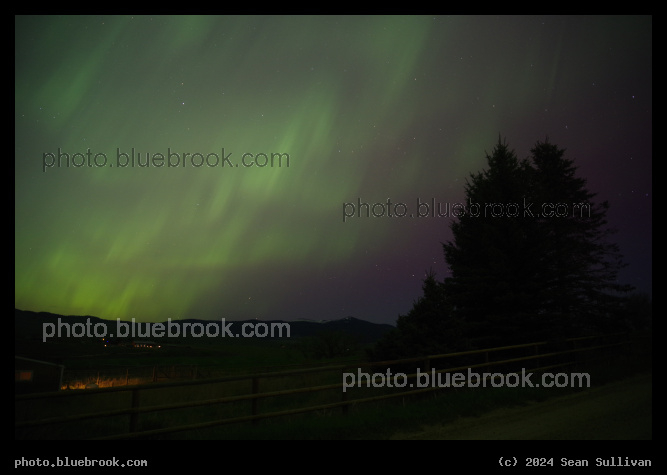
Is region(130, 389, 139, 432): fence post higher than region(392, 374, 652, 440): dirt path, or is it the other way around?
region(130, 389, 139, 432): fence post

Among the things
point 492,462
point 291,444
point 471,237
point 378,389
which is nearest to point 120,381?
point 378,389

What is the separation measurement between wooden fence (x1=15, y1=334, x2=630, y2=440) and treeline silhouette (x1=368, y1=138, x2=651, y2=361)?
719 mm

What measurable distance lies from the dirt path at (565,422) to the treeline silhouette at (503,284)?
4.37 meters

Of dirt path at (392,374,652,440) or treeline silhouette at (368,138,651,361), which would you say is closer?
dirt path at (392,374,652,440)

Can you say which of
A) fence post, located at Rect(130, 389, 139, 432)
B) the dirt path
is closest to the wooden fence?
fence post, located at Rect(130, 389, 139, 432)

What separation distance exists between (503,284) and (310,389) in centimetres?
1221

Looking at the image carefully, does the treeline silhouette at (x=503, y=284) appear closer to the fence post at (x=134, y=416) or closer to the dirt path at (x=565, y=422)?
the dirt path at (x=565, y=422)

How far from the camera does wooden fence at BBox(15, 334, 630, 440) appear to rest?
6578mm

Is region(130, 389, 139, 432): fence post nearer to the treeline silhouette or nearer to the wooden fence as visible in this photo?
the wooden fence

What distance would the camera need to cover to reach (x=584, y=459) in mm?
6566

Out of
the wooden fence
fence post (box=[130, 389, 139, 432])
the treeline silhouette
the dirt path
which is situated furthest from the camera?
the treeline silhouette

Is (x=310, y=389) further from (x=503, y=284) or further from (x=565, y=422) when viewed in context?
(x=503, y=284)

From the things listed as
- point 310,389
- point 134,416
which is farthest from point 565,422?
point 134,416

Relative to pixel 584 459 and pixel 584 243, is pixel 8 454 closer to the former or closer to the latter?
pixel 584 459
